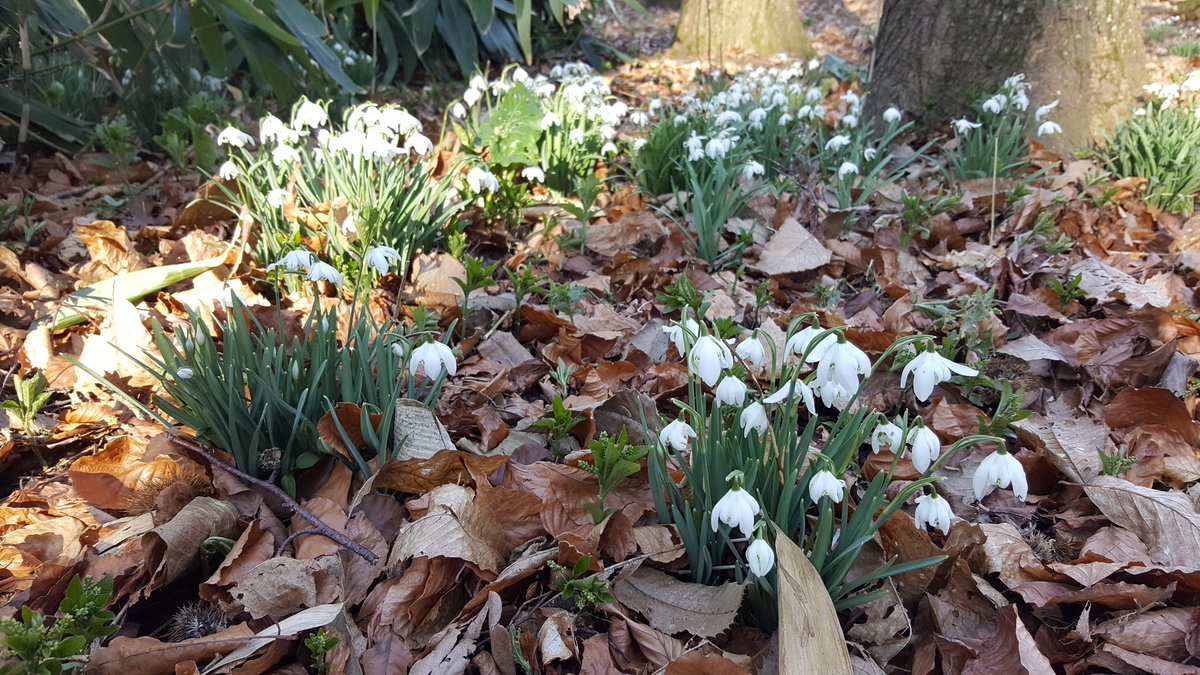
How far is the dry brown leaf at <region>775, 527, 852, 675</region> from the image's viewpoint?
A: 3.43 feet

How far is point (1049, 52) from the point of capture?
3369 millimetres

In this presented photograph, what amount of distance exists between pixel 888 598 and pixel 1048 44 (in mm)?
3121

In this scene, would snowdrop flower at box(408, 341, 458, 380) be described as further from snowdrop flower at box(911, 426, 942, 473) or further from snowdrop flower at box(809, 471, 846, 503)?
snowdrop flower at box(911, 426, 942, 473)

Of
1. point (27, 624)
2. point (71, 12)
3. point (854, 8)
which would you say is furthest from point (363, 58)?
point (854, 8)

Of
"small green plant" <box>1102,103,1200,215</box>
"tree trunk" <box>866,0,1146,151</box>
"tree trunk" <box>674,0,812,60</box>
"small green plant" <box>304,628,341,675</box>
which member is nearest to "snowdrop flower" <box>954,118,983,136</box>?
"tree trunk" <box>866,0,1146,151</box>

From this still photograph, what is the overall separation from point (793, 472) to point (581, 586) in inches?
14.9

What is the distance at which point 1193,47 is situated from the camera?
21.4 ft

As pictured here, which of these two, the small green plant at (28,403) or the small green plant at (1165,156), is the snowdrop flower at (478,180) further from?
the small green plant at (1165,156)

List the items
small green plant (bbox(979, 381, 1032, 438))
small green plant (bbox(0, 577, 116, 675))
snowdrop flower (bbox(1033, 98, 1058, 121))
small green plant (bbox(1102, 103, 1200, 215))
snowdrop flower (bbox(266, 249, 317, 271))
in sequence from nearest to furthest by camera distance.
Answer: small green plant (bbox(0, 577, 116, 675)) < small green plant (bbox(979, 381, 1032, 438)) < snowdrop flower (bbox(266, 249, 317, 271)) < small green plant (bbox(1102, 103, 1200, 215)) < snowdrop flower (bbox(1033, 98, 1058, 121))

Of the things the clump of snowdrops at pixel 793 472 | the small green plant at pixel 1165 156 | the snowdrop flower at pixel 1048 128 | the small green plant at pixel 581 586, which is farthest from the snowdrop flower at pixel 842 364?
the snowdrop flower at pixel 1048 128

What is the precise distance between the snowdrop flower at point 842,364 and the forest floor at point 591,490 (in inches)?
14.3

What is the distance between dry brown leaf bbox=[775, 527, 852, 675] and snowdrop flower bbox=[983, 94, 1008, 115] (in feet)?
8.91

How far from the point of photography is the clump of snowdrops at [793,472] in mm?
1115

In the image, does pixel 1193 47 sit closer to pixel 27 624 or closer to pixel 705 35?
pixel 705 35
